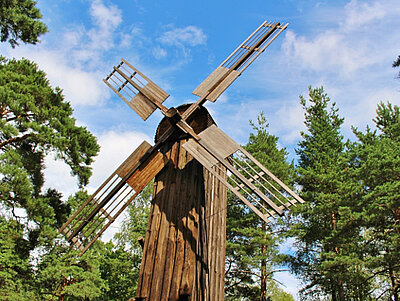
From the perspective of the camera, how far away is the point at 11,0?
10.7 m

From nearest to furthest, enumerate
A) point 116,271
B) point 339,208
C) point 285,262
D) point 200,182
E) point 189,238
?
1. point 189,238
2. point 200,182
3. point 339,208
4. point 285,262
5. point 116,271

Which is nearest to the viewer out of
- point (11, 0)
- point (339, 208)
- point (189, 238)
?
point (189, 238)

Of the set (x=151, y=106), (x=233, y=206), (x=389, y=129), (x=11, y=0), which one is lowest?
(x=151, y=106)

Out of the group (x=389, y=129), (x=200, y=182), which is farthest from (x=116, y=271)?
(x=389, y=129)

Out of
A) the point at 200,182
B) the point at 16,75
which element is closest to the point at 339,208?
the point at 200,182

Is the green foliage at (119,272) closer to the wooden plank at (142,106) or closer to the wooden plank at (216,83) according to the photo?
the wooden plank at (142,106)

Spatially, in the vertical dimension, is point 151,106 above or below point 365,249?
below

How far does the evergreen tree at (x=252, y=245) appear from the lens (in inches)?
589

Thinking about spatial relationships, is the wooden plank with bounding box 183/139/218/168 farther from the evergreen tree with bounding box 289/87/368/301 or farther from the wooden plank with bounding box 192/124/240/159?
the evergreen tree with bounding box 289/87/368/301

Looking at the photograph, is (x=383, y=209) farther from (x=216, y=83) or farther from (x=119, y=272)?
(x=119, y=272)

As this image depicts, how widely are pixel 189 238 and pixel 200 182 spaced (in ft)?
3.28

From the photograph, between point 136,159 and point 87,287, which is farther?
point 87,287

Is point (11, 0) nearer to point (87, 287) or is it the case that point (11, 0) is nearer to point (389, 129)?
point (87, 287)

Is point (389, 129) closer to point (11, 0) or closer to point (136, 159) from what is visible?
point (136, 159)
